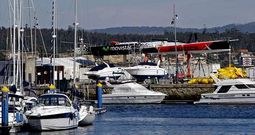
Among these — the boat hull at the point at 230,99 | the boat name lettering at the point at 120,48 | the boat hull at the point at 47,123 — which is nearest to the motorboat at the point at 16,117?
the boat hull at the point at 47,123

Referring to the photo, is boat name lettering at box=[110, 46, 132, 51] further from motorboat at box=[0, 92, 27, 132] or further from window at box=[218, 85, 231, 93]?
motorboat at box=[0, 92, 27, 132]

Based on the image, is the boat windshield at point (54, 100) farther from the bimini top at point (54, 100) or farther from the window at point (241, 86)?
the window at point (241, 86)

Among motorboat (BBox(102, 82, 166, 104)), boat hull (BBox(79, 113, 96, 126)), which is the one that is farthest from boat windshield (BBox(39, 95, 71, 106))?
motorboat (BBox(102, 82, 166, 104))

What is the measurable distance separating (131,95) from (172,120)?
22282 mm

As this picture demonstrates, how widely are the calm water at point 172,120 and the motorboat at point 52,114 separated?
0.53 meters

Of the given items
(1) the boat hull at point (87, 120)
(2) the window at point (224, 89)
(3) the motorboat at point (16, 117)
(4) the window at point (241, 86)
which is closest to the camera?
(3) the motorboat at point (16, 117)

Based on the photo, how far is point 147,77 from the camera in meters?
100

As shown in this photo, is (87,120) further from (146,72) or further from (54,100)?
(146,72)

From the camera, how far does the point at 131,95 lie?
86.7 m

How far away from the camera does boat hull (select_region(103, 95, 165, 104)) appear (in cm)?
8606

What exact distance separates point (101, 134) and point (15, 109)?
5.99 metres

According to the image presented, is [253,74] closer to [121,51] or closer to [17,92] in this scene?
[121,51]

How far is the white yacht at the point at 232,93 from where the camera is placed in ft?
264

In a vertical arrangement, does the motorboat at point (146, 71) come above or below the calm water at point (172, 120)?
above
